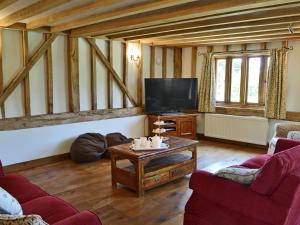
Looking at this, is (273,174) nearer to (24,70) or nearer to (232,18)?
(232,18)

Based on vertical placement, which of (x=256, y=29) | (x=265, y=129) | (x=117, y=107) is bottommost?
(x=265, y=129)

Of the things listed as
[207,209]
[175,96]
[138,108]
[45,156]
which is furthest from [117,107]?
[207,209]

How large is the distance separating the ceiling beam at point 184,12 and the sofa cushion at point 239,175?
1.64m

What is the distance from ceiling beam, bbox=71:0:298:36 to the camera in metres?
2.92

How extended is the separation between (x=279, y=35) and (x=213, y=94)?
2079 mm

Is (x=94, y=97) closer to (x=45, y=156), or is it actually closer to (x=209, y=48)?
(x=45, y=156)

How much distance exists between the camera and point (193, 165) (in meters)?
4.30

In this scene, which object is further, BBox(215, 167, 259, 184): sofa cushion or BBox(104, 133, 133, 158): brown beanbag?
BBox(104, 133, 133, 158): brown beanbag

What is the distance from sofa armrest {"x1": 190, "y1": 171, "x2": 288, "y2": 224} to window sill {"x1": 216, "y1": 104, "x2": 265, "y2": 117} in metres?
3.93

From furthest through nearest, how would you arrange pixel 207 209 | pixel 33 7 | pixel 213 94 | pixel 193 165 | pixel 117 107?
1. pixel 213 94
2. pixel 117 107
3. pixel 193 165
4. pixel 33 7
5. pixel 207 209

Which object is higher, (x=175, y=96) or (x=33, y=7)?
(x=33, y=7)

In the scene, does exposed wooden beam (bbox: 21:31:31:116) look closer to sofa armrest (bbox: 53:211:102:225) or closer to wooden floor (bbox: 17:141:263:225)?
wooden floor (bbox: 17:141:263:225)

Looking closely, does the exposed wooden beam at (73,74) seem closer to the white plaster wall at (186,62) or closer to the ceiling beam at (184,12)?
the ceiling beam at (184,12)

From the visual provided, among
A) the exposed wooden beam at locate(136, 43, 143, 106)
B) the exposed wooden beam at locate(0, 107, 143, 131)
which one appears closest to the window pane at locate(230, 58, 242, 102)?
the exposed wooden beam at locate(136, 43, 143, 106)
